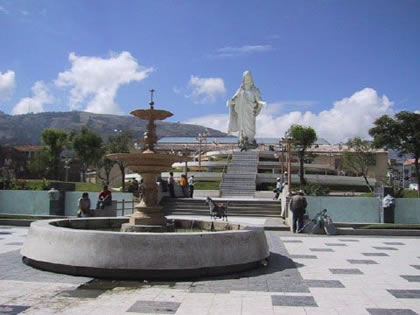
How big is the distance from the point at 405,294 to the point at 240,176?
30.4 m

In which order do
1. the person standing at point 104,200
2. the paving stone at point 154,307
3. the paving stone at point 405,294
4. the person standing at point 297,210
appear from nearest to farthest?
the paving stone at point 154,307, the paving stone at point 405,294, the person standing at point 297,210, the person standing at point 104,200

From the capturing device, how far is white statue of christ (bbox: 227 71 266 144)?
4791 cm

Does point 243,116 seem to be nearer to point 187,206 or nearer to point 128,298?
point 187,206

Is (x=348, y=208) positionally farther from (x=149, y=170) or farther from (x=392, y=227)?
(x=149, y=170)

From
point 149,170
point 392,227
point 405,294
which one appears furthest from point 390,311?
point 392,227

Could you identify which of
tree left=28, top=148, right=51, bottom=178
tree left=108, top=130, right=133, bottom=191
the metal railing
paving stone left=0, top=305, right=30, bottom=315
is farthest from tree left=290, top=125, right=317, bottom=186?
paving stone left=0, top=305, right=30, bottom=315

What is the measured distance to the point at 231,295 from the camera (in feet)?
24.9

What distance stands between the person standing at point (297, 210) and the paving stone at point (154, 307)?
1146 centimetres

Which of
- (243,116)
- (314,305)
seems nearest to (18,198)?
(314,305)

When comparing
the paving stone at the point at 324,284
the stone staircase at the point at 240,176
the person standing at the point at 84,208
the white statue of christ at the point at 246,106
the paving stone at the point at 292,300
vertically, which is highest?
the white statue of christ at the point at 246,106

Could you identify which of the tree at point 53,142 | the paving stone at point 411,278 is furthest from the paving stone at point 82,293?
the tree at point 53,142

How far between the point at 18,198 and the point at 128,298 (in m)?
17.7

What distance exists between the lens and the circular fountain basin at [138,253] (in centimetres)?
862

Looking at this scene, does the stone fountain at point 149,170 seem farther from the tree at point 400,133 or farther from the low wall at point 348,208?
the tree at point 400,133
